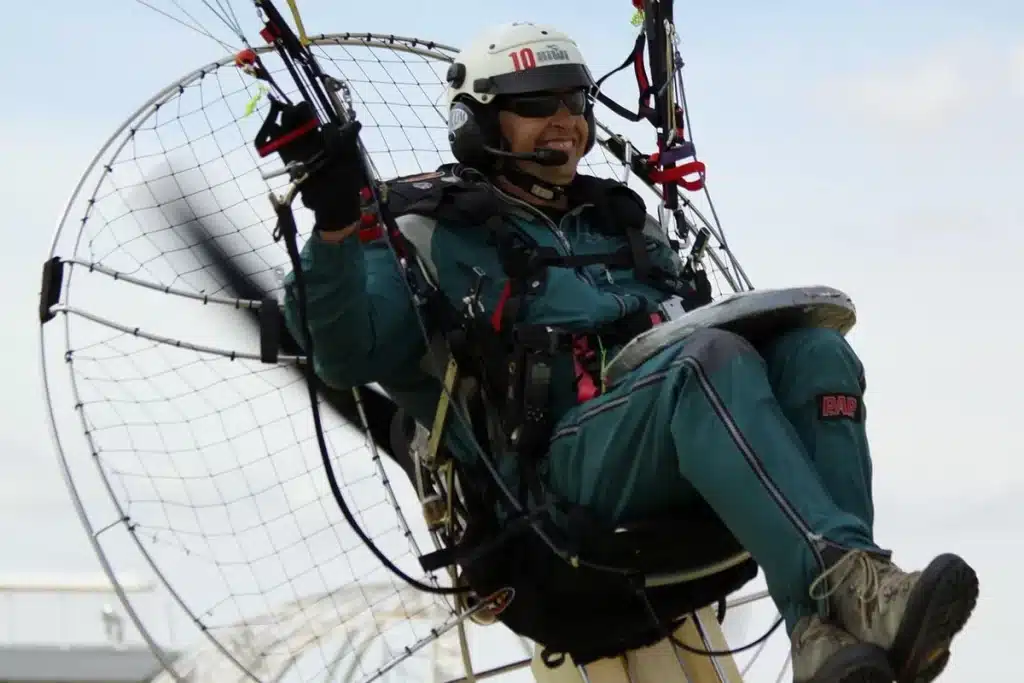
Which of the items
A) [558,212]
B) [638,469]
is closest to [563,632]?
[638,469]

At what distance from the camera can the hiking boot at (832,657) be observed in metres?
3.53

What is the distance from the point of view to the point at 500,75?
494 cm

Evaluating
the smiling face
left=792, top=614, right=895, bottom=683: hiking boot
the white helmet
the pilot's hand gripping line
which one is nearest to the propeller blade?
the white helmet

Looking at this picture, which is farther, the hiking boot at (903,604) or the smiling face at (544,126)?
the smiling face at (544,126)

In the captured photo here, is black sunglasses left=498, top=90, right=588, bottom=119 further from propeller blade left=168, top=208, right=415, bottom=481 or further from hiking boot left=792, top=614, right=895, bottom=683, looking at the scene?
hiking boot left=792, top=614, right=895, bottom=683

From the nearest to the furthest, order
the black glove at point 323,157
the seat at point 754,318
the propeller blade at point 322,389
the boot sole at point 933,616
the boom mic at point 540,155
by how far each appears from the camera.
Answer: the boot sole at point 933,616, the black glove at point 323,157, the seat at point 754,318, the boom mic at point 540,155, the propeller blade at point 322,389

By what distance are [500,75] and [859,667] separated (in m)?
2.06

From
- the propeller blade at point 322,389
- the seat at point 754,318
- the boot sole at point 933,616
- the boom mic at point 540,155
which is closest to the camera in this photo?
the boot sole at point 933,616

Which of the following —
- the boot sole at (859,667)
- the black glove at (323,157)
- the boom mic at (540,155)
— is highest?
the black glove at (323,157)

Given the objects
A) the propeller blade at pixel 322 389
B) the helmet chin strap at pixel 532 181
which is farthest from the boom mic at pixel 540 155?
the propeller blade at pixel 322 389

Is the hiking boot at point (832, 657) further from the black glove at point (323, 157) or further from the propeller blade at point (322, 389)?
the propeller blade at point (322, 389)

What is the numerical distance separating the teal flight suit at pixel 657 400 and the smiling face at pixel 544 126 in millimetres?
190

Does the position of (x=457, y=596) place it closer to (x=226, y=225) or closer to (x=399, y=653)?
(x=399, y=653)

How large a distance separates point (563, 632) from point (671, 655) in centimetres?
47
